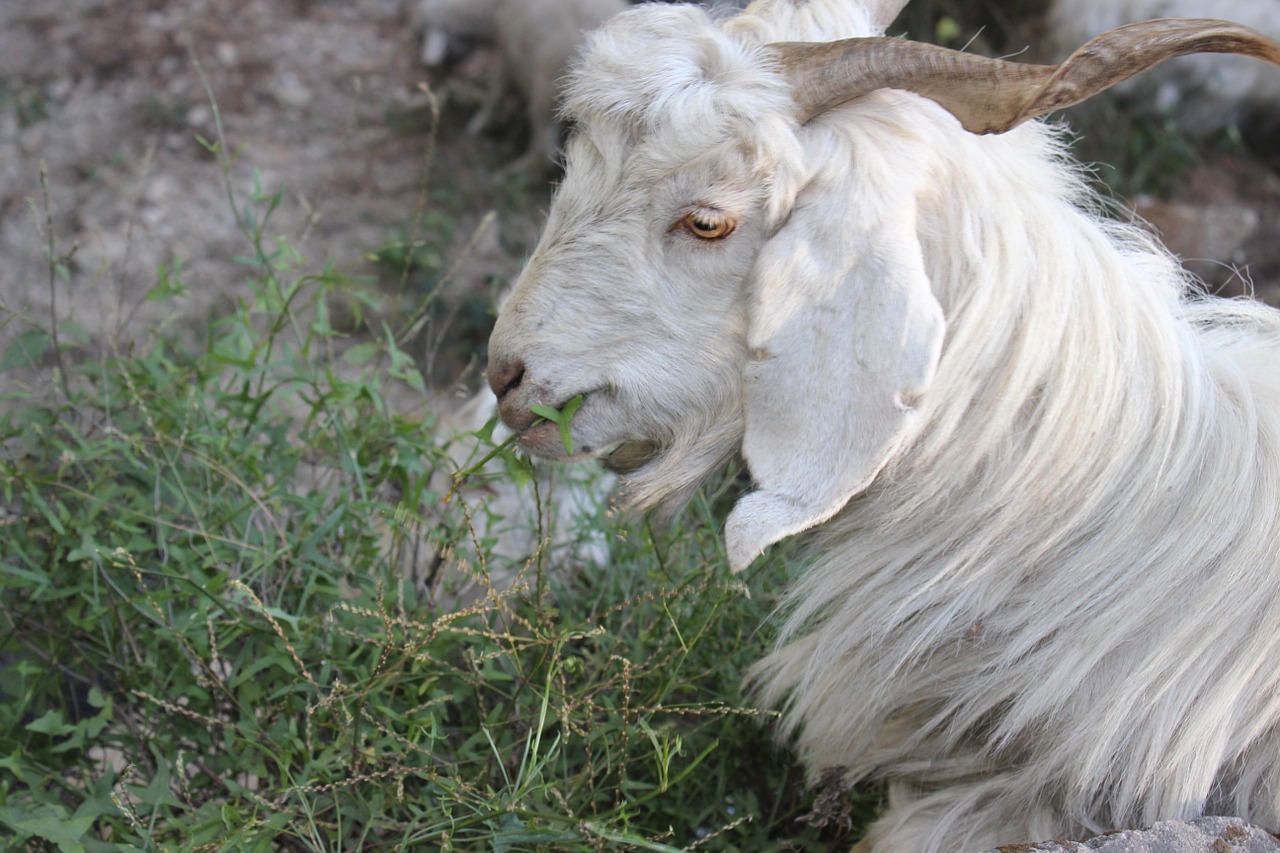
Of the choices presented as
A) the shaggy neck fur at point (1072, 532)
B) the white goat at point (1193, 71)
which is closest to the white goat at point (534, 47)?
the white goat at point (1193, 71)

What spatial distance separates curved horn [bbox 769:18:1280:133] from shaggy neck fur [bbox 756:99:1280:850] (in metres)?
0.10

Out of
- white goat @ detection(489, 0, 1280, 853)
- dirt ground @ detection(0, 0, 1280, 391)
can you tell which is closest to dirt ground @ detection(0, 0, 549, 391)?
dirt ground @ detection(0, 0, 1280, 391)

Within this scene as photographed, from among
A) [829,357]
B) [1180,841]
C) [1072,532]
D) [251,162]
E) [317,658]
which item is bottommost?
[251,162]

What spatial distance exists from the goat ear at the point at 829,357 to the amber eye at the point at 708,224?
0.08 m

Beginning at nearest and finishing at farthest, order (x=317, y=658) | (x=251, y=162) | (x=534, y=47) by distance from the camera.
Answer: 1. (x=317, y=658)
2. (x=251, y=162)
3. (x=534, y=47)

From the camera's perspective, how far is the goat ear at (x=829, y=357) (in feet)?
6.17

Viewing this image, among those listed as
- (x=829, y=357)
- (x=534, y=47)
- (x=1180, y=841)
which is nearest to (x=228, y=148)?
(x=534, y=47)

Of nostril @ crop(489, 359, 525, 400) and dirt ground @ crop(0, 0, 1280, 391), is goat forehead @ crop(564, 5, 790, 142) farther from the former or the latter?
dirt ground @ crop(0, 0, 1280, 391)

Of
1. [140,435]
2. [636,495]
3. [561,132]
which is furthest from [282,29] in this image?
[636,495]

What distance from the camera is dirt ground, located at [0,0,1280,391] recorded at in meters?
5.37

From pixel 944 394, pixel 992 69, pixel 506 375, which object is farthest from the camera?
pixel 506 375

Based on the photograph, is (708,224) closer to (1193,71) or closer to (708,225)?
(708,225)

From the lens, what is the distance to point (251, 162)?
6047mm

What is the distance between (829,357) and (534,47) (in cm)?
475
